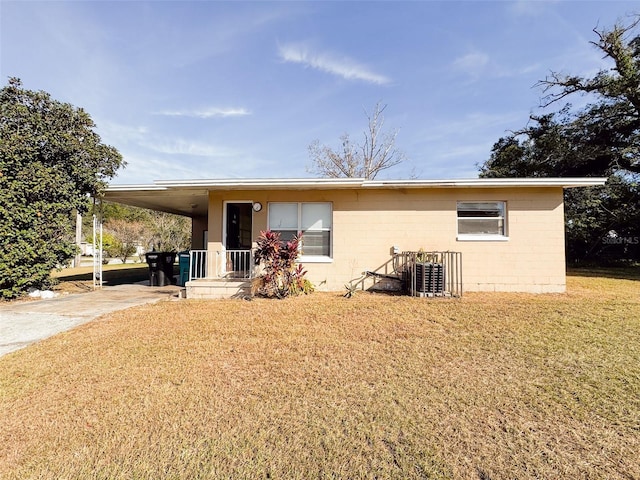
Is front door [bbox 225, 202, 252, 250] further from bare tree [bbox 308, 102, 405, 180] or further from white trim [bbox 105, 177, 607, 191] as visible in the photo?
bare tree [bbox 308, 102, 405, 180]

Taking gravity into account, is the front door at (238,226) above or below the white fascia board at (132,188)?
below

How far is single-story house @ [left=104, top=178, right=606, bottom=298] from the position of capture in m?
7.64

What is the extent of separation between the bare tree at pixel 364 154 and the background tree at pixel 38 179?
1672 centimetres

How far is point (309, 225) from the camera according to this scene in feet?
26.9

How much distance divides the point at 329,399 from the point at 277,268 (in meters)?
4.23

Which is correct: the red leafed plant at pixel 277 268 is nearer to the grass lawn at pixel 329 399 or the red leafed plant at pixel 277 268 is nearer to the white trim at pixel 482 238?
the grass lawn at pixel 329 399

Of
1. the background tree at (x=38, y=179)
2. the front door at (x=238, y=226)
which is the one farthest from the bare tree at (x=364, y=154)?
the background tree at (x=38, y=179)

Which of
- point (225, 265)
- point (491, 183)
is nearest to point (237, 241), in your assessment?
point (225, 265)

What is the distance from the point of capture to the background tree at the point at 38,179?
7.34 metres

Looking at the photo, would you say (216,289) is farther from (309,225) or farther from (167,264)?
(167,264)

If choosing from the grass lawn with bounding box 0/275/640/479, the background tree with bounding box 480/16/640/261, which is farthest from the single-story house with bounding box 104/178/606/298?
the background tree with bounding box 480/16/640/261

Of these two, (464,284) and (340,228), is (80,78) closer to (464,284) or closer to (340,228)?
(340,228)

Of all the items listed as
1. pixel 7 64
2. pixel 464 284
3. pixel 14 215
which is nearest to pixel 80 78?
pixel 7 64

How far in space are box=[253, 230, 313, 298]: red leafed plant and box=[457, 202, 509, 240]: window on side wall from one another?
439 centimetres
